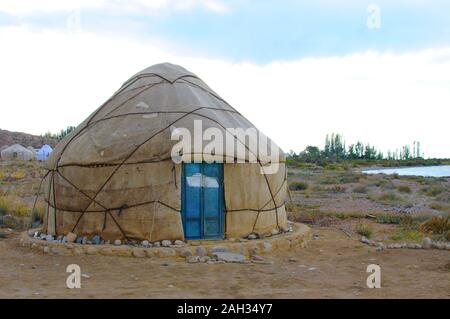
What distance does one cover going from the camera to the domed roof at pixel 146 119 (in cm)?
855

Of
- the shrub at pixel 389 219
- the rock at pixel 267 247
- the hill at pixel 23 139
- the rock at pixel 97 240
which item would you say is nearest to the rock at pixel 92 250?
the rock at pixel 97 240

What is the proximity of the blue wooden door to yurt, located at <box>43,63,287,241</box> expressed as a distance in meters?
0.02

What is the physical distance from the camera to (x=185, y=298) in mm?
5609

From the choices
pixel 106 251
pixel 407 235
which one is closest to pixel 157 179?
pixel 106 251

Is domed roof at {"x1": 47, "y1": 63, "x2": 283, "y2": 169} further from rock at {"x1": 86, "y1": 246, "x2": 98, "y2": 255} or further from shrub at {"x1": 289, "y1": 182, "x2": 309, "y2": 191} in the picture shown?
shrub at {"x1": 289, "y1": 182, "x2": 309, "y2": 191}

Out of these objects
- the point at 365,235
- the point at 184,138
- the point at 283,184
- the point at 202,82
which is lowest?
the point at 365,235

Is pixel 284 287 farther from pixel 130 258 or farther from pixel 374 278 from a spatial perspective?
pixel 130 258

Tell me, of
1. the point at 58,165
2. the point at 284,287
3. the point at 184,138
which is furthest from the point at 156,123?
the point at 284,287

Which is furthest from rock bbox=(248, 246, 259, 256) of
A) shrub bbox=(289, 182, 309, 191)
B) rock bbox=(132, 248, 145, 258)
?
shrub bbox=(289, 182, 309, 191)

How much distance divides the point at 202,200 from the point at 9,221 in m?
5.49

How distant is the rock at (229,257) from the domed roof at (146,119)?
1.72 metres

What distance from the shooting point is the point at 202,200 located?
863 centimetres

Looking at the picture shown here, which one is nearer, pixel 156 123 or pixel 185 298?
pixel 185 298

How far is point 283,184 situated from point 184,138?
2374mm
